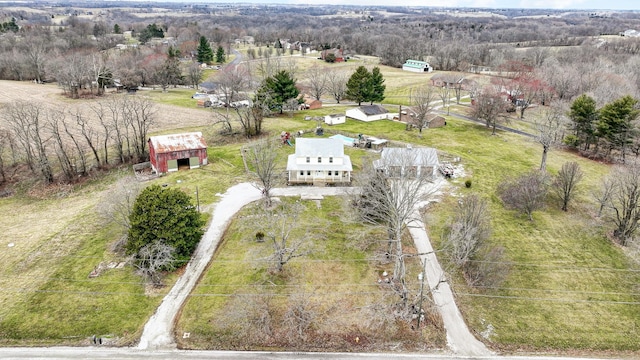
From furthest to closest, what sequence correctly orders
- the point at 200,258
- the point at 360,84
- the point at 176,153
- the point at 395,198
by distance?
the point at 360,84 → the point at 176,153 → the point at 200,258 → the point at 395,198

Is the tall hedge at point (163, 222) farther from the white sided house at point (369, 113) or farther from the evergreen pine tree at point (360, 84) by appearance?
the evergreen pine tree at point (360, 84)

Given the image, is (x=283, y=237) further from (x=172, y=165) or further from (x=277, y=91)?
(x=277, y=91)

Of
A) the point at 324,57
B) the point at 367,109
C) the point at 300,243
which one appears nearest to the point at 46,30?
A: the point at 324,57

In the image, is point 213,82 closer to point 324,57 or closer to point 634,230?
point 324,57

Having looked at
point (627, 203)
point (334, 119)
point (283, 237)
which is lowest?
point (283, 237)

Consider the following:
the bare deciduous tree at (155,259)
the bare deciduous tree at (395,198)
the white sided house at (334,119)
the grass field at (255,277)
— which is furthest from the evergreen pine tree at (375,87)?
the bare deciduous tree at (155,259)

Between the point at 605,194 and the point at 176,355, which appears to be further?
the point at 605,194

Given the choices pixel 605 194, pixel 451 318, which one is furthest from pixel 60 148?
Result: pixel 605 194
